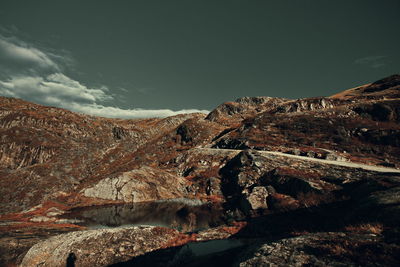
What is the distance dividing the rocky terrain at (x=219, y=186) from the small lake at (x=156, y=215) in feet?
2.02

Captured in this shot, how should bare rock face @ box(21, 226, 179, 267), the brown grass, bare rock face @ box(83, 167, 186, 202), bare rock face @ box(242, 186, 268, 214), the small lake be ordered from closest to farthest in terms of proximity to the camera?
1. the brown grass
2. bare rock face @ box(21, 226, 179, 267)
3. bare rock face @ box(242, 186, 268, 214)
4. the small lake
5. bare rock face @ box(83, 167, 186, 202)

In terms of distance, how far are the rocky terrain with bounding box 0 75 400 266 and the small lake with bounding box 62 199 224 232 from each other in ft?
2.02

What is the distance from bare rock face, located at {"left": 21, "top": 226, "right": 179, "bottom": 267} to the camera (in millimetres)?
14992

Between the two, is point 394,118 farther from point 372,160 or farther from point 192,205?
point 192,205

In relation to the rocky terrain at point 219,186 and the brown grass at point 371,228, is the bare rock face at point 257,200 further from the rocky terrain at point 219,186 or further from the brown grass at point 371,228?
the brown grass at point 371,228

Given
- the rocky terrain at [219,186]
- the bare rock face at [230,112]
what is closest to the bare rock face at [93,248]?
the rocky terrain at [219,186]

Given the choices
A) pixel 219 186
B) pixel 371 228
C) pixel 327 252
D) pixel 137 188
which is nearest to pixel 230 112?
pixel 219 186

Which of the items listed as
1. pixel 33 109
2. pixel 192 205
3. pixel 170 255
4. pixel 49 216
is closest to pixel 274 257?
pixel 170 255

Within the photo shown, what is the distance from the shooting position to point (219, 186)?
1933 inches

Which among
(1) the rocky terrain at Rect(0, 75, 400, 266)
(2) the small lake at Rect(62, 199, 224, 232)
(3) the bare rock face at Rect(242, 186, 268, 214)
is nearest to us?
(1) the rocky terrain at Rect(0, 75, 400, 266)

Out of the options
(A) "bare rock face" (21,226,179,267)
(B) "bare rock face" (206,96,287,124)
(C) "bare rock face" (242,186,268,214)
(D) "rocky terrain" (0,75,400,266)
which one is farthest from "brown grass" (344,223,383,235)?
(B) "bare rock face" (206,96,287,124)

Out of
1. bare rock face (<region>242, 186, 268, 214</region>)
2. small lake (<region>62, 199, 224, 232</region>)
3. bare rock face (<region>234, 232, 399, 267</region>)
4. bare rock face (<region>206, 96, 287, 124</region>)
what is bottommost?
small lake (<region>62, 199, 224, 232</region>)

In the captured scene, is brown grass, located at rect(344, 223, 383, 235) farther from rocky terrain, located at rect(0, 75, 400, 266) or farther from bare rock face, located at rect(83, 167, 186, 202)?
bare rock face, located at rect(83, 167, 186, 202)

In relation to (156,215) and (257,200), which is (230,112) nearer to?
(156,215)
